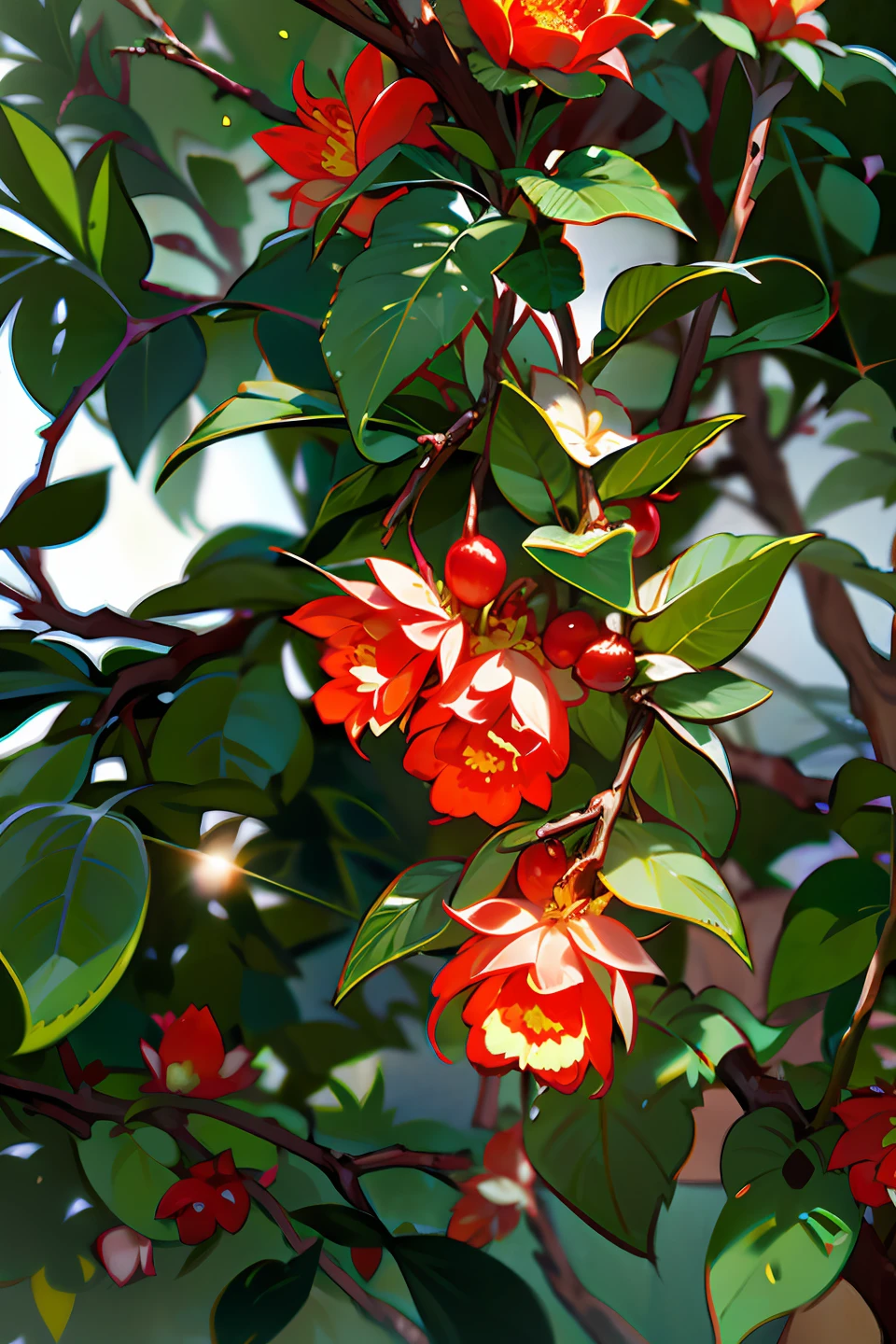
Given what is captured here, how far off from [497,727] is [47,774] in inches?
9.5

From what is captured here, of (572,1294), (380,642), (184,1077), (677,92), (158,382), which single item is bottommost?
(572,1294)

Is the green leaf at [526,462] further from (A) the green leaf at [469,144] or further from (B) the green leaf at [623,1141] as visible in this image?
(B) the green leaf at [623,1141]

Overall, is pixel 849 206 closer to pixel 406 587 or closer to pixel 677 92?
pixel 677 92

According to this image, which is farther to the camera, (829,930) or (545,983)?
(829,930)

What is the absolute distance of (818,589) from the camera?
467 millimetres

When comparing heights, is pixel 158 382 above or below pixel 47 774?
above

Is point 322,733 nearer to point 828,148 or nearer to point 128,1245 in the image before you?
point 128,1245

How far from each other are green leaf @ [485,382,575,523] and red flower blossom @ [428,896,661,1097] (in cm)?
18

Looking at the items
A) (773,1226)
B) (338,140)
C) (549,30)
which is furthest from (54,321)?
(773,1226)

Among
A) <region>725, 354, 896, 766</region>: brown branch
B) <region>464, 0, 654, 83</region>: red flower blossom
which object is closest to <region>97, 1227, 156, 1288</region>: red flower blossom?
<region>725, 354, 896, 766</region>: brown branch

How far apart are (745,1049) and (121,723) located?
0.37 metres

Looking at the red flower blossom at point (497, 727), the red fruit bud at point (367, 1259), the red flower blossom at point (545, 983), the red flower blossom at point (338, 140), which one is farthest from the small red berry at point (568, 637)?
the red fruit bud at point (367, 1259)

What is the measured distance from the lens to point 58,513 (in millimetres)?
463

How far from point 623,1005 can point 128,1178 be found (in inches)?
10.9
